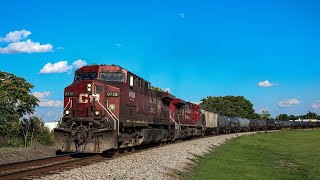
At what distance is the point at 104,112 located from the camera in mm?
16391

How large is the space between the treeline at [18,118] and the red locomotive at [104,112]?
7270mm

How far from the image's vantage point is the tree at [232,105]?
12812 cm

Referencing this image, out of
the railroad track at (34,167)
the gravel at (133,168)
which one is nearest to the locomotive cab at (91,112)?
the railroad track at (34,167)

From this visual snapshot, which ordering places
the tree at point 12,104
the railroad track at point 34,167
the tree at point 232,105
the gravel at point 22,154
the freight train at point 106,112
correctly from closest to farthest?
the railroad track at point 34,167 < the freight train at point 106,112 < the gravel at point 22,154 < the tree at point 12,104 < the tree at point 232,105

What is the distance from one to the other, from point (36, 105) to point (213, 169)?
15935 millimetres

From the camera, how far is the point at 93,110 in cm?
1638

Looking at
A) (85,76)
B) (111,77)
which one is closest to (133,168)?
(111,77)

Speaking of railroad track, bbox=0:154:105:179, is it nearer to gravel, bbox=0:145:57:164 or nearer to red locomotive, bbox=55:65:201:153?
red locomotive, bbox=55:65:201:153

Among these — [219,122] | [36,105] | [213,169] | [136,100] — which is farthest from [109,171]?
[219,122]

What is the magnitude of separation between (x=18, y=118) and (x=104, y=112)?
10.5m

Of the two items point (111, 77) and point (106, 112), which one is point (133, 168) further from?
point (111, 77)

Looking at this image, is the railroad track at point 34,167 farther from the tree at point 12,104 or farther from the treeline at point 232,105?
the treeline at point 232,105

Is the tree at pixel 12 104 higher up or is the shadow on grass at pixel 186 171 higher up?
the tree at pixel 12 104

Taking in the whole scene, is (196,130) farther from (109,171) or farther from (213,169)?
(109,171)
